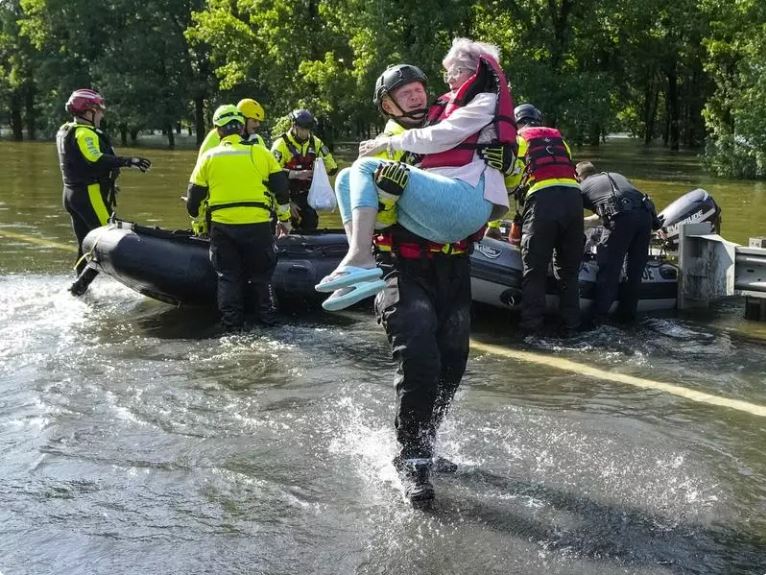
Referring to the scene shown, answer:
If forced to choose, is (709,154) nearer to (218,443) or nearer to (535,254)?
(535,254)

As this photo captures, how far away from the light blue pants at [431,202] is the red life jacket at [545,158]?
356cm

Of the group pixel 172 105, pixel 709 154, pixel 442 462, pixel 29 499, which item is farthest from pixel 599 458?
pixel 172 105

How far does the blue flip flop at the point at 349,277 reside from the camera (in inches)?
149

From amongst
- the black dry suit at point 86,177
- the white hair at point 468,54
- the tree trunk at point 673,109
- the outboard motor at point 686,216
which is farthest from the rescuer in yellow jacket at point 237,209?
the tree trunk at point 673,109

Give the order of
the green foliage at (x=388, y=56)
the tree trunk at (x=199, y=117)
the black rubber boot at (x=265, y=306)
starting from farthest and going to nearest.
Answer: the tree trunk at (x=199, y=117) < the green foliage at (x=388, y=56) < the black rubber boot at (x=265, y=306)

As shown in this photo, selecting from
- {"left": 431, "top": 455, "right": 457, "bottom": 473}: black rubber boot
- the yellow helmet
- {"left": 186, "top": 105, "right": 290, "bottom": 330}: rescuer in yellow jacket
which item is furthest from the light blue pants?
the yellow helmet

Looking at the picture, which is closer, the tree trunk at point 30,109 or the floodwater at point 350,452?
the floodwater at point 350,452

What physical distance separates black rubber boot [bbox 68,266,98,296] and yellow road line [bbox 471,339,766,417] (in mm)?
3674

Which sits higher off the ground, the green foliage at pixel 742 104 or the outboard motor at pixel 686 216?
the green foliage at pixel 742 104

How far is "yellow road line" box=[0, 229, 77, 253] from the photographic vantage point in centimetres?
1153

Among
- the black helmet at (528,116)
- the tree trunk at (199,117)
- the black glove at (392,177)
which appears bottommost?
the black glove at (392,177)

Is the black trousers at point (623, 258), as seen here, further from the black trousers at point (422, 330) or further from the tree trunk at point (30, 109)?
the tree trunk at point (30, 109)

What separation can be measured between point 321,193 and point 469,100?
16.9 feet

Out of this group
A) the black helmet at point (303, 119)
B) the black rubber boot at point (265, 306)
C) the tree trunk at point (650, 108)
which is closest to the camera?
the black rubber boot at point (265, 306)
